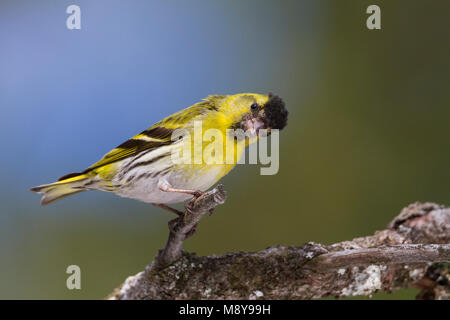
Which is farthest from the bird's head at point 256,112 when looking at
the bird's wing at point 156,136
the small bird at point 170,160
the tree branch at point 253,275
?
the tree branch at point 253,275

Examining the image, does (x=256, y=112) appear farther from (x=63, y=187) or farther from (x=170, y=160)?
(x=63, y=187)

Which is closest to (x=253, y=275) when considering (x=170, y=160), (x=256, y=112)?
(x=170, y=160)

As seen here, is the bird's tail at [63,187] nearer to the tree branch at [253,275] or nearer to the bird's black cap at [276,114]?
the tree branch at [253,275]

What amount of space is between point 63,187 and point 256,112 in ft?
3.31

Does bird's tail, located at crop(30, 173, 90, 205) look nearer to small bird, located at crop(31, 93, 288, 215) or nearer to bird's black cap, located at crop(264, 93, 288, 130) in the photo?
small bird, located at crop(31, 93, 288, 215)

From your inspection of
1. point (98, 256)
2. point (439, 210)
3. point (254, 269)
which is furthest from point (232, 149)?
point (98, 256)

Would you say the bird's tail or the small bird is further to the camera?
the bird's tail

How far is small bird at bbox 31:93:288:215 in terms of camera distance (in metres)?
2.25

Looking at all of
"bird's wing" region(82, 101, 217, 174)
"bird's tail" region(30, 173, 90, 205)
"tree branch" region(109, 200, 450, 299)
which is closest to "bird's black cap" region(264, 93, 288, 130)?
"bird's wing" region(82, 101, 217, 174)
